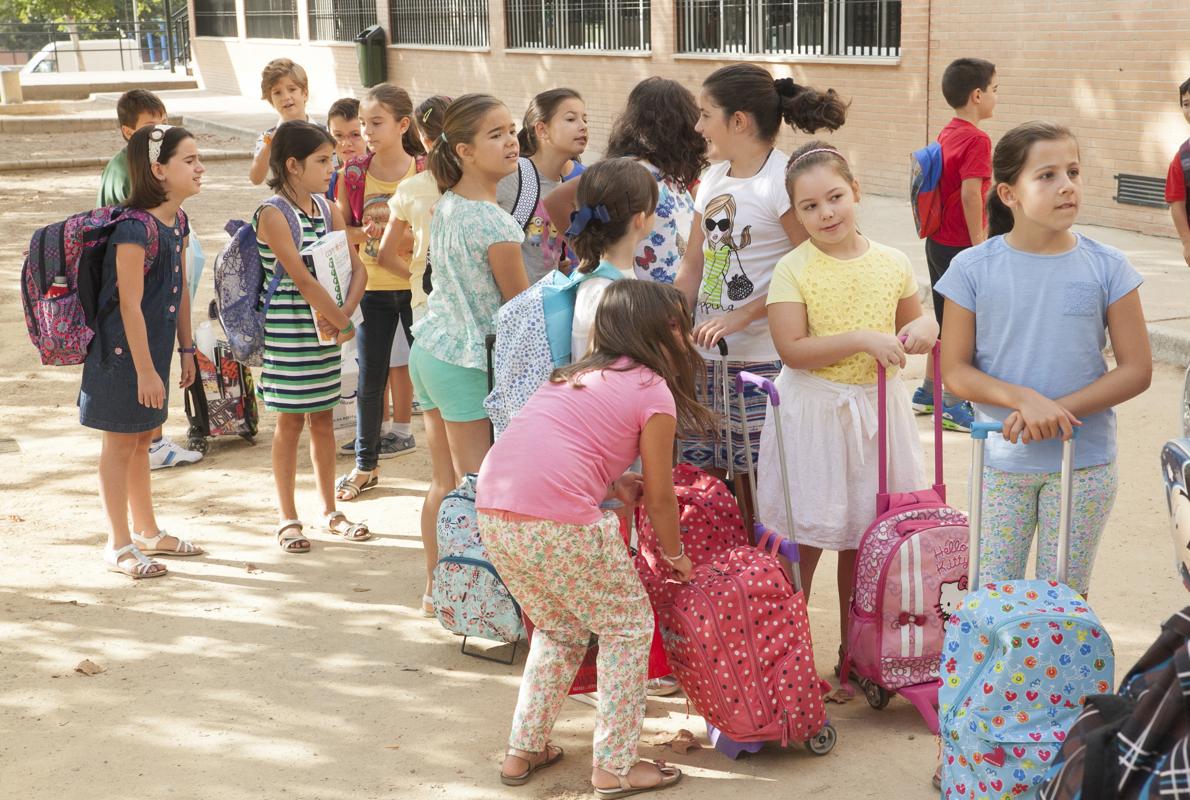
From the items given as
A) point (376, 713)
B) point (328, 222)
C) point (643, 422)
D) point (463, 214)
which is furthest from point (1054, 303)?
point (328, 222)

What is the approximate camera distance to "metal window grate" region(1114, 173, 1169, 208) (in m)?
11.1

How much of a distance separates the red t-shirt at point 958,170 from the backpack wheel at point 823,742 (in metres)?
3.77

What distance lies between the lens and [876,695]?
149 inches

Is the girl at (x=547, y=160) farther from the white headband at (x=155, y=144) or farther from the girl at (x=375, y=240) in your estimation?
the white headband at (x=155, y=144)

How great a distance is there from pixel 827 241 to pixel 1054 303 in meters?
0.73

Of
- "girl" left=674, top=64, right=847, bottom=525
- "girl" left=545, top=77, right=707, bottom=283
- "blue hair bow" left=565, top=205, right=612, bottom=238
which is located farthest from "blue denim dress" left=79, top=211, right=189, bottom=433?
"girl" left=674, top=64, right=847, bottom=525

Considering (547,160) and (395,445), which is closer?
(547,160)

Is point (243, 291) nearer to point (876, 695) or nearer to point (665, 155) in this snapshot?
point (665, 155)

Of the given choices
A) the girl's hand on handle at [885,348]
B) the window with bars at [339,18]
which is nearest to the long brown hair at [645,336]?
the girl's hand on handle at [885,348]

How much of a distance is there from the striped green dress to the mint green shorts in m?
0.96

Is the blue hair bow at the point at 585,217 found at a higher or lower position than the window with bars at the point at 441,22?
lower

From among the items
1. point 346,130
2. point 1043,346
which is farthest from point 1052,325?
point 346,130

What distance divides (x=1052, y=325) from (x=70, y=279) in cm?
346

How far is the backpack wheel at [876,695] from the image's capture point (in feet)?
12.3
